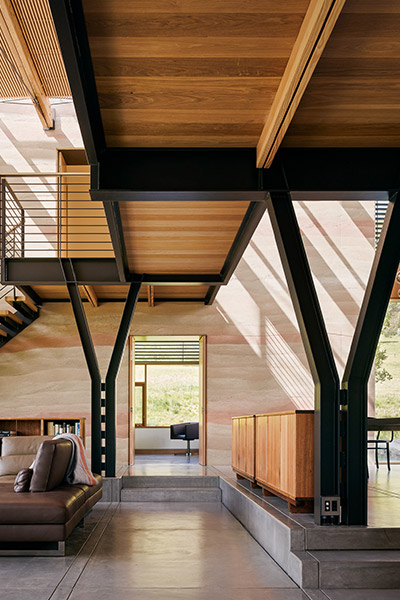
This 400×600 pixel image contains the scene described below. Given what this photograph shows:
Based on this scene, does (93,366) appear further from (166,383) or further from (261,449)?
(166,383)

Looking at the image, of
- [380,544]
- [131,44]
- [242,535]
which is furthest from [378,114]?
[242,535]

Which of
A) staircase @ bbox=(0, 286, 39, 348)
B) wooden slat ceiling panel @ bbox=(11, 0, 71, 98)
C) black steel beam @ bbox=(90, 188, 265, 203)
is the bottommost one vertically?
staircase @ bbox=(0, 286, 39, 348)

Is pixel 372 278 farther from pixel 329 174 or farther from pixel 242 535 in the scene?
pixel 242 535

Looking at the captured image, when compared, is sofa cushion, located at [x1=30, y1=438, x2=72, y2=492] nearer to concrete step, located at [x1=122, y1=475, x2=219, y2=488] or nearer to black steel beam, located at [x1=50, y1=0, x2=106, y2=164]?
black steel beam, located at [x1=50, y1=0, x2=106, y2=164]

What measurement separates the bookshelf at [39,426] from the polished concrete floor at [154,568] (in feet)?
12.7

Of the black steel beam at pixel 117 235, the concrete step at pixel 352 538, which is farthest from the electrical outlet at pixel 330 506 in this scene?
the black steel beam at pixel 117 235

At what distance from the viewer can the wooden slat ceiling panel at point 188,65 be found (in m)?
3.58

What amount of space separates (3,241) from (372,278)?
562cm

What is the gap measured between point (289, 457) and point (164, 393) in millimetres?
10726

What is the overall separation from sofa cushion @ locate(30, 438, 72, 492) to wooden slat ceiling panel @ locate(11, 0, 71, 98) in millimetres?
5464

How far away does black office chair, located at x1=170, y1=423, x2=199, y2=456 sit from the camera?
14133 mm

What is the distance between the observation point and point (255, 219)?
21.8 feet

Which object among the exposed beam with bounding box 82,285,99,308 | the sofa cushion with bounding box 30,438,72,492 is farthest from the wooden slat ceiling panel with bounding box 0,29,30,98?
the sofa cushion with bounding box 30,438,72,492

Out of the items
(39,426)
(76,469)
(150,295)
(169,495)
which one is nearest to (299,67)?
(76,469)
